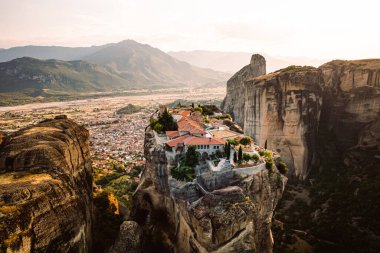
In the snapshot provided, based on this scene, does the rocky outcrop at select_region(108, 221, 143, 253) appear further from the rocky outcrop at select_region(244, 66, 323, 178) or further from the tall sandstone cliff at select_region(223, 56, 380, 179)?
the tall sandstone cliff at select_region(223, 56, 380, 179)

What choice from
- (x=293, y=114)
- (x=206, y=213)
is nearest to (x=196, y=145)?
(x=206, y=213)

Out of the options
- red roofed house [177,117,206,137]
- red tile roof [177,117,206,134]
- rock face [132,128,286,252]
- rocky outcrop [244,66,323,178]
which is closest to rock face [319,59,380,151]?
rocky outcrop [244,66,323,178]

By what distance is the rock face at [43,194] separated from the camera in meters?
20.0

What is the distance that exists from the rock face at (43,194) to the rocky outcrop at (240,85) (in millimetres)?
66110

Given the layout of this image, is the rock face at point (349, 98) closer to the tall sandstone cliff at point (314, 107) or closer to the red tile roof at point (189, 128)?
the tall sandstone cliff at point (314, 107)

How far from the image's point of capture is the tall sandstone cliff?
5662cm

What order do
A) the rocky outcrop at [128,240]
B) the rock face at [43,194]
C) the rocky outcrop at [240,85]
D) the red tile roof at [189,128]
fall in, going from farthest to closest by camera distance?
the rocky outcrop at [240,85]
the red tile roof at [189,128]
the rocky outcrop at [128,240]
the rock face at [43,194]

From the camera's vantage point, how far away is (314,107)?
59500mm

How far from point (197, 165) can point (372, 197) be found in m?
29.2

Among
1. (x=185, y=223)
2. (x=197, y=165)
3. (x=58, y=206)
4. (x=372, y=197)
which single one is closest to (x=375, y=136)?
(x=372, y=197)

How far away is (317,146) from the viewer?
6122 centimetres

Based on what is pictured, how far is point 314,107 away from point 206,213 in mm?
43714

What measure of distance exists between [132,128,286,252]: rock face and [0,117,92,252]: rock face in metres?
7.13

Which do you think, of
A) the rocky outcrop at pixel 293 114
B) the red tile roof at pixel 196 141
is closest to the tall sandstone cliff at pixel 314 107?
the rocky outcrop at pixel 293 114
